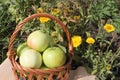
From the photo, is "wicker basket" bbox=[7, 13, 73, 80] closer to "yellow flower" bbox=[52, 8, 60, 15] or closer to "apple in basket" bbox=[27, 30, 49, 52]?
"apple in basket" bbox=[27, 30, 49, 52]

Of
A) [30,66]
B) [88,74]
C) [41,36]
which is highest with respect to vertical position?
[41,36]

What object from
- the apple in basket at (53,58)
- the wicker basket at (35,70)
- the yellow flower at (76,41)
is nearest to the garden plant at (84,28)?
the yellow flower at (76,41)

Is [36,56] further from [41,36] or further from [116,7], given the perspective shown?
[116,7]

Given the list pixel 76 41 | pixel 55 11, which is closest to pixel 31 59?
pixel 76 41

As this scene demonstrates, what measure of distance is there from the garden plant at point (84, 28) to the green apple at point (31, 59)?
17cm

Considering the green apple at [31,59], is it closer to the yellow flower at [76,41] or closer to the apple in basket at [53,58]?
the apple in basket at [53,58]

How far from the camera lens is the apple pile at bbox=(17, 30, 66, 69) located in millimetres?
2217

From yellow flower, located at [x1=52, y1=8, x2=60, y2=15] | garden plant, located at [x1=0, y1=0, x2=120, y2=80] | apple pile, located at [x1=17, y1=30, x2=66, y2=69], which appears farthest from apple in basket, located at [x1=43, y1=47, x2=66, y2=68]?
yellow flower, located at [x1=52, y1=8, x2=60, y2=15]

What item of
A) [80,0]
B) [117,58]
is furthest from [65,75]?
[80,0]

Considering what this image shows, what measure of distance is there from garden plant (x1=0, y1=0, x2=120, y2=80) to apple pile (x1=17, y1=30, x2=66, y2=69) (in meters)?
0.10

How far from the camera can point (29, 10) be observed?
131 inches

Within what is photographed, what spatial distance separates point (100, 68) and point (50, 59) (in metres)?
0.54

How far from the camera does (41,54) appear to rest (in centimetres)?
232

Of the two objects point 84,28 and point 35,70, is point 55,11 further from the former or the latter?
point 35,70
